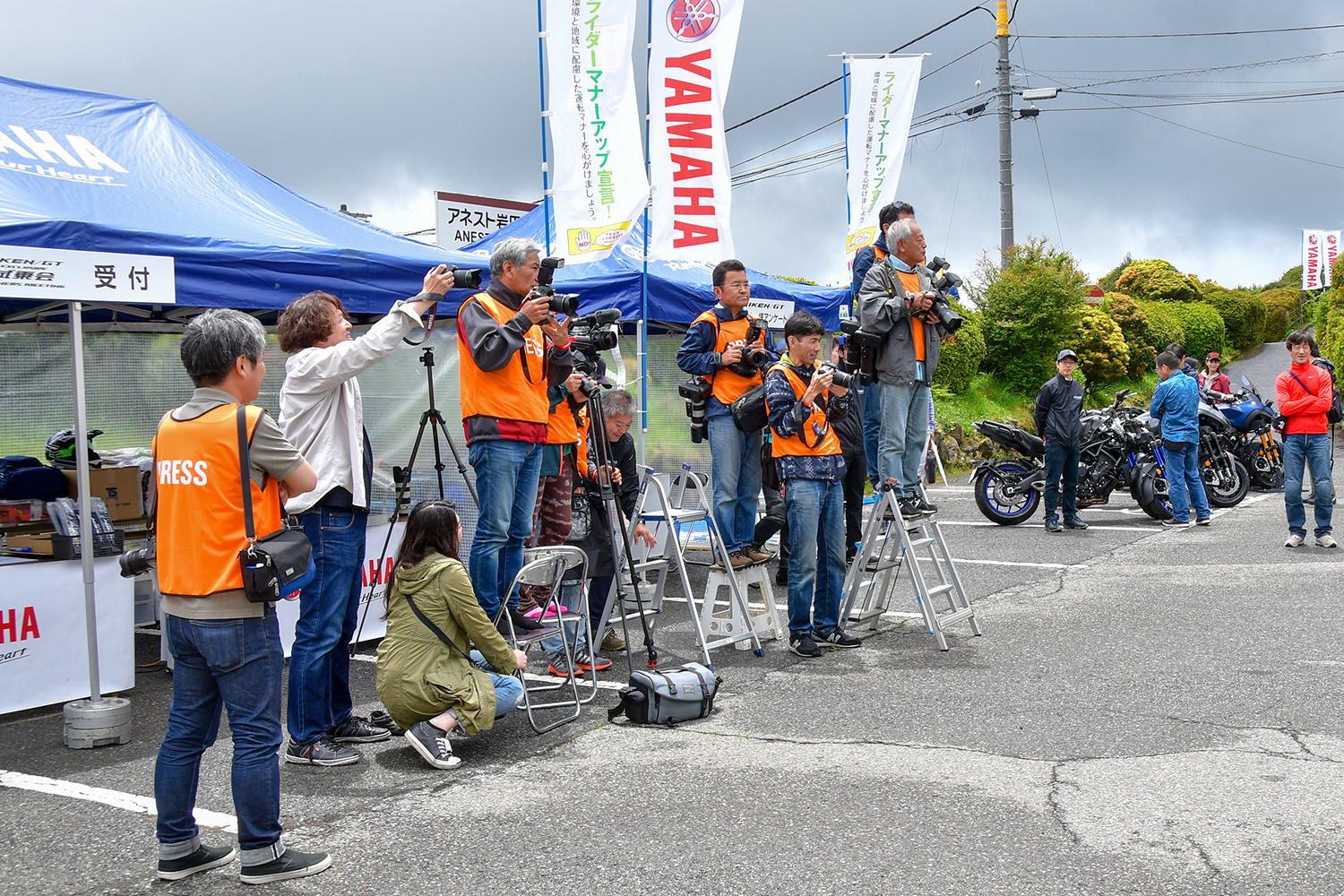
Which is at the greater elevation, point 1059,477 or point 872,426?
point 872,426

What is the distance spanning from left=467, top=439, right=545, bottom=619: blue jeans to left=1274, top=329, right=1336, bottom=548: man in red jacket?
305 inches

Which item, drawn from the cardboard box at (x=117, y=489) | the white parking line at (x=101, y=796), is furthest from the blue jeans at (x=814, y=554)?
the cardboard box at (x=117, y=489)

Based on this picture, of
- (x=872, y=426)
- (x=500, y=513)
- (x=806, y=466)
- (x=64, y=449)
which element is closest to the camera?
(x=500, y=513)

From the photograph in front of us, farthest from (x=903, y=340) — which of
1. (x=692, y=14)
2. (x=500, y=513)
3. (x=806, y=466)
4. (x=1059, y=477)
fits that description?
(x=1059, y=477)

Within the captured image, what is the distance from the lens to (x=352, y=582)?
16.1ft

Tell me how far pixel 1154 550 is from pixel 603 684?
21.9ft

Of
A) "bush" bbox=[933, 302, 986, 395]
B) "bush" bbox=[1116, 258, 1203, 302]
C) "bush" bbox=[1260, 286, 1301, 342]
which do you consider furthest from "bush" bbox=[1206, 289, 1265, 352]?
"bush" bbox=[933, 302, 986, 395]

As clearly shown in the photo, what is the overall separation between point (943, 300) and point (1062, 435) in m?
5.87

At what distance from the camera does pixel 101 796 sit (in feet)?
14.9

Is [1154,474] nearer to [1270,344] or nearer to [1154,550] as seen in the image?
[1154,550]

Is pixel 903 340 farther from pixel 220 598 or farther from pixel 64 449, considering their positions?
pixel 64 449

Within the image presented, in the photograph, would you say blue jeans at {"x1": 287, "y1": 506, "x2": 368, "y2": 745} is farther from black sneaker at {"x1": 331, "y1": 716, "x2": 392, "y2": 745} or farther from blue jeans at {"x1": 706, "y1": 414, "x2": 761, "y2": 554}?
blue jeans at {"x1": 706, "y1": 414, "x2": 761, "y2": 554}

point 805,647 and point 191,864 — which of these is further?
point 805,647

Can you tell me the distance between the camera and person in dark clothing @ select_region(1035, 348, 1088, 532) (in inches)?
475
